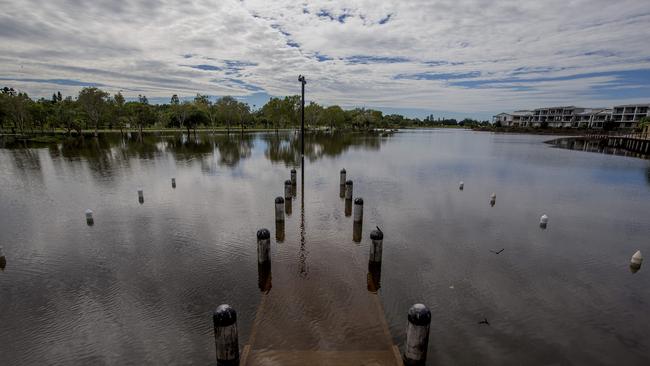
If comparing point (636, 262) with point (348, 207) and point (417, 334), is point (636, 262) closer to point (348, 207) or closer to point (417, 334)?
point (417, 334)

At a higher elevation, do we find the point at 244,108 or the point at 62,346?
the point at 244,108

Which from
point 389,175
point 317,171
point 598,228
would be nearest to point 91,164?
point 317,171

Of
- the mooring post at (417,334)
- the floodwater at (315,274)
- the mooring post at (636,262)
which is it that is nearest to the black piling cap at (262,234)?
the floodwater at (315,274)

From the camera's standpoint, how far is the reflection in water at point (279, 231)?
14.0 metres

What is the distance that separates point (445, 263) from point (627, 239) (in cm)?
1056

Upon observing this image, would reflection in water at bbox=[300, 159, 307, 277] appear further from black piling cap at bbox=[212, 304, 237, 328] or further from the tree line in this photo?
the tree line

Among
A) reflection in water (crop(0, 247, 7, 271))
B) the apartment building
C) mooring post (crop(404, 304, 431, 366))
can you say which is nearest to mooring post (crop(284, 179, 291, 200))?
reflection in water (crop(0, 247, 7, 271))

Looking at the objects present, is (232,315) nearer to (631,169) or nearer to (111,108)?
(631,169)

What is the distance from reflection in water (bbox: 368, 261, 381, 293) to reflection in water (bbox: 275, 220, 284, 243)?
14.8ft

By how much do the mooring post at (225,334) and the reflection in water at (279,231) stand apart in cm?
745

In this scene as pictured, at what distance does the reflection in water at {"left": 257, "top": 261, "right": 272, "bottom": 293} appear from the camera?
32.8 ft

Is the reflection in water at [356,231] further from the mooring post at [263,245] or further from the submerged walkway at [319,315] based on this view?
the mooring post at [263,245]

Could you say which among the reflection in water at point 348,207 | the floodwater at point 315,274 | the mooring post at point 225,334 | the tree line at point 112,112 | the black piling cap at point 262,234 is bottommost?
the floodwater at point 315,274

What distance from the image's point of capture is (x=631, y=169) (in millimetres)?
36812
